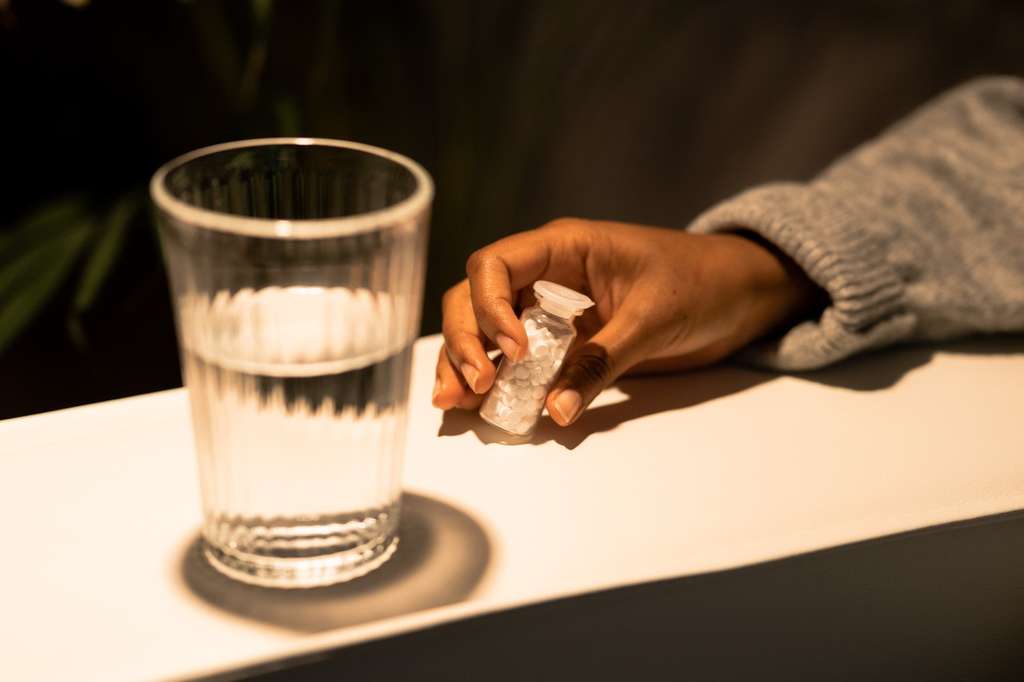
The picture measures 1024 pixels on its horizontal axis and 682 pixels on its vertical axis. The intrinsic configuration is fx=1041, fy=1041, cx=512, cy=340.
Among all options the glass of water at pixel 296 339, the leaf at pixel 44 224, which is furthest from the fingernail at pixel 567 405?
the leaf at pixel 44 224

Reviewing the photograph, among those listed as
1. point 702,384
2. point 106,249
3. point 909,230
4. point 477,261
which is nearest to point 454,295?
point 477,261

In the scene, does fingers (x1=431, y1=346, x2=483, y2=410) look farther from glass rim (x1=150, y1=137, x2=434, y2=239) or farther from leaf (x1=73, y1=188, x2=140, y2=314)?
leaf (x1=73, y1=188, x2=140, y2=314)

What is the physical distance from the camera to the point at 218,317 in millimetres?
356

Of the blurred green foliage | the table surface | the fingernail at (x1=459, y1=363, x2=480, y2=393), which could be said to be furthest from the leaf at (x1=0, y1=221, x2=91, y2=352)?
the fingernail at (x1=459, y1=363, x2=480, y2=393)

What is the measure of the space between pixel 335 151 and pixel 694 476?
8.9 inches

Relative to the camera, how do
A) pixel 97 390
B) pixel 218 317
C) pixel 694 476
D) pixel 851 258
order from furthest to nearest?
pixel 97 390 → pixel 851 258 → pixel 694 476 → pixel 218 317

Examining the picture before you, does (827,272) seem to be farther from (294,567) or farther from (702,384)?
(294,567)

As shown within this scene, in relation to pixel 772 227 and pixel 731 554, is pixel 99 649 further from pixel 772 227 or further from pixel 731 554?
pixel 772 227

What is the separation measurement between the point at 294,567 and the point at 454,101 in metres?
0.80

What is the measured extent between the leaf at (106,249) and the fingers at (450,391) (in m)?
0.53

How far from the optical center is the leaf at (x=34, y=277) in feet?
2.96

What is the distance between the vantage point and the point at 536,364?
0.48m

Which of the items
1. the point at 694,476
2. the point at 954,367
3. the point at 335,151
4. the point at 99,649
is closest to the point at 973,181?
the point at 954,367

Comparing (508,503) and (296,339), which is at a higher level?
(296,339)
